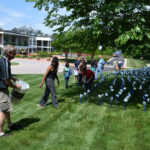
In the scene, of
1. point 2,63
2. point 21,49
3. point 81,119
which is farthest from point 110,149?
point 21,49

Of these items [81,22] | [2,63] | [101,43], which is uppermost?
[81,22]

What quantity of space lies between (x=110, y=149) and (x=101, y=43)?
5.21 meters

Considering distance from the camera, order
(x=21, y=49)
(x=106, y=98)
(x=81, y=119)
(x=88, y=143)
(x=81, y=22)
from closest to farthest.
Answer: (x=88, y=143) → (x=81, y=119) → (x=81, y=22) → (x=106, y=98) → (x=21, y=49)

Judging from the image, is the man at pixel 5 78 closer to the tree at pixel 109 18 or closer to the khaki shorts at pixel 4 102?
the khaki shorts at pixel 4 102

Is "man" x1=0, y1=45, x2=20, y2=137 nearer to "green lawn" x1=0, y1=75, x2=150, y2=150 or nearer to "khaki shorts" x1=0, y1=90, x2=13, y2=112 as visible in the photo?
"khaki shorts" x1=0, y1=90, x2=13, y2=112

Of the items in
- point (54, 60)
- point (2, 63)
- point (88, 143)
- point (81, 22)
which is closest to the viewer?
→ point (2, 63)

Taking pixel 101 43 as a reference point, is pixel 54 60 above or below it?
below

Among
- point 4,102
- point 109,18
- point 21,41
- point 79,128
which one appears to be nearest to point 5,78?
point 4,102

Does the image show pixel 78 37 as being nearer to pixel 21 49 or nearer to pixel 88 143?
pixel 88 143

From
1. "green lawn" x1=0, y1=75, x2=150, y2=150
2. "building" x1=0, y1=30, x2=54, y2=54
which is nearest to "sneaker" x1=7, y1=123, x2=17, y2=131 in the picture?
"green lawn" x1=0, y1=75, x2=150, y2=150

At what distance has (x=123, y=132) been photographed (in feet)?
15.7

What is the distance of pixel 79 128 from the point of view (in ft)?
16.3

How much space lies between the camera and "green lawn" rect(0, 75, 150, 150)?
4.12m

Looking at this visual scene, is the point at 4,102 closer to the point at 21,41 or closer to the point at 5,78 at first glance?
the point at 5,78
